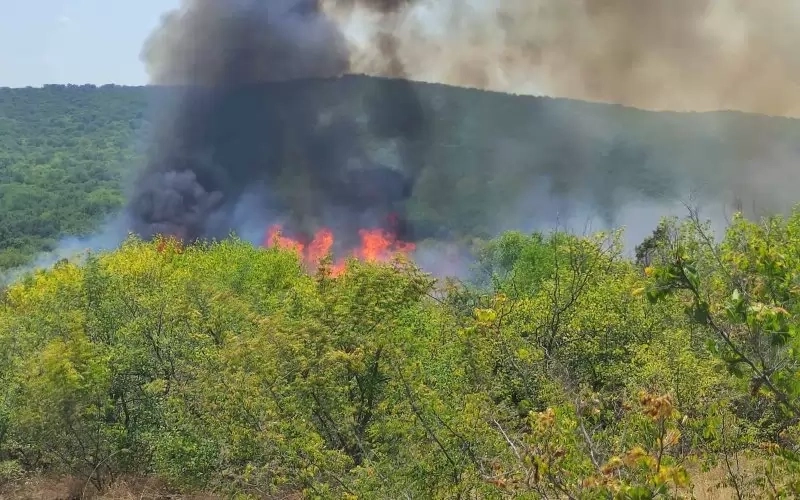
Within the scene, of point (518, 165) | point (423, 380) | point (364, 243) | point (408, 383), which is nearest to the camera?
point (408, 383)

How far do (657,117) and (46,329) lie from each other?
3022 inches

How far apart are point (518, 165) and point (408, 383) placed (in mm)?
75996

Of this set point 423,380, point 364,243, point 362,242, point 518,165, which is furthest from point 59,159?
point 423,380

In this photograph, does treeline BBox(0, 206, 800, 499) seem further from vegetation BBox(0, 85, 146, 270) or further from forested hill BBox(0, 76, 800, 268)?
vegetation BBox(0, 85, 146, 270)

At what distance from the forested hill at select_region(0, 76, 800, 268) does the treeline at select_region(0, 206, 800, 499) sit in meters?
54.9

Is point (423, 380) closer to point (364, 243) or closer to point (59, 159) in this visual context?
point (364, 243)

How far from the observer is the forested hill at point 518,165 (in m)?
72.8

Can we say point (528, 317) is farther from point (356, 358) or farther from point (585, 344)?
point (356, 358)

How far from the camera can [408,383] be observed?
9.72 meters

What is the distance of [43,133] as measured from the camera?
11256cm

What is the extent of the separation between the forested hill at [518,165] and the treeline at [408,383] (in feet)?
180

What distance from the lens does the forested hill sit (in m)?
72.8

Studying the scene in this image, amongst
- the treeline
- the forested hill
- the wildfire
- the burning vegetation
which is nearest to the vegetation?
the forested hill

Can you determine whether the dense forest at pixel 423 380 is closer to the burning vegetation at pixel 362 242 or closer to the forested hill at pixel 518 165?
the burning vegetation at pixel 362 242
